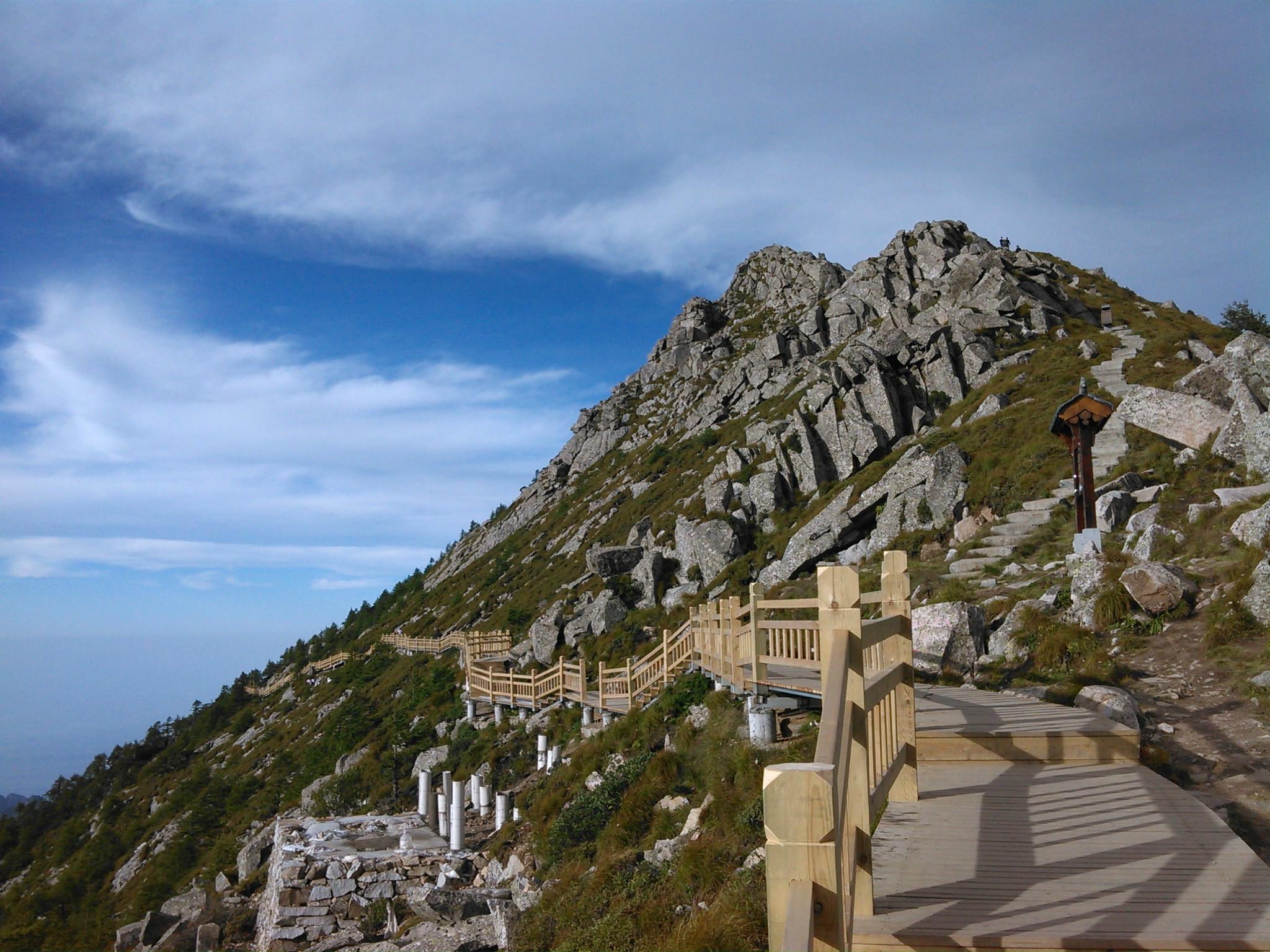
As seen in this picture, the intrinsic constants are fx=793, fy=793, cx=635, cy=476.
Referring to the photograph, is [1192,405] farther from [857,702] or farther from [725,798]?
[857,702]

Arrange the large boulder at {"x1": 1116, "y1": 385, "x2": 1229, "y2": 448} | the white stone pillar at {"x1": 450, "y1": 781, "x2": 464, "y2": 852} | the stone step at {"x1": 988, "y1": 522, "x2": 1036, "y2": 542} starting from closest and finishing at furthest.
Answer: the white stone pillar at {"x1": 450, "y1": 781, "x2": 464, "y2": 852}
the large boulder at {"x1": 1116, "y1": 385, "x2": 1229, "y2": 448}
the stone step at {"x1": 988, "y1": 522, "x2": 1036, "y2": 542}

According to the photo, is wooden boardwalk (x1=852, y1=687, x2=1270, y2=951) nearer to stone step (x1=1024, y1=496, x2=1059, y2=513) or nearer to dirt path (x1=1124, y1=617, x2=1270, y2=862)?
dirt path (x1=1124, y1=617, x2=1270, y2=862)

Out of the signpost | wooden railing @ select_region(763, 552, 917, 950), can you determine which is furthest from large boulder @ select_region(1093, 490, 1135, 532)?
wooden railing @ select_region(763, 552, 917, 950)

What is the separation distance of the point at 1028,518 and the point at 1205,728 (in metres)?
16.4

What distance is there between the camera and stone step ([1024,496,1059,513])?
23562 mm

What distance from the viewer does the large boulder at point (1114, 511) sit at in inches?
727

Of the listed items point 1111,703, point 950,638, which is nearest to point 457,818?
point 950,638

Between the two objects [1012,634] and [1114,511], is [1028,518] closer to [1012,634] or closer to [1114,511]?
[1114,511]

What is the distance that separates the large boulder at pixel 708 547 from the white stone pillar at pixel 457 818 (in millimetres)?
17700

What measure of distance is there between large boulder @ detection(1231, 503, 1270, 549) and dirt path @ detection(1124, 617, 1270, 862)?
189 centimetres

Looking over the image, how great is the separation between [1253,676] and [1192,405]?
14904 millimetres

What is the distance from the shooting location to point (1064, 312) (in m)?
47.2

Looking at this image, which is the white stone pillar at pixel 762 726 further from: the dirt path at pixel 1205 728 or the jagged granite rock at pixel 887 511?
the jagged granite rock at pixel 887 511

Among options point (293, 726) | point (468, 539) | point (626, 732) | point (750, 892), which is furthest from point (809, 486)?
point (468, 539)
